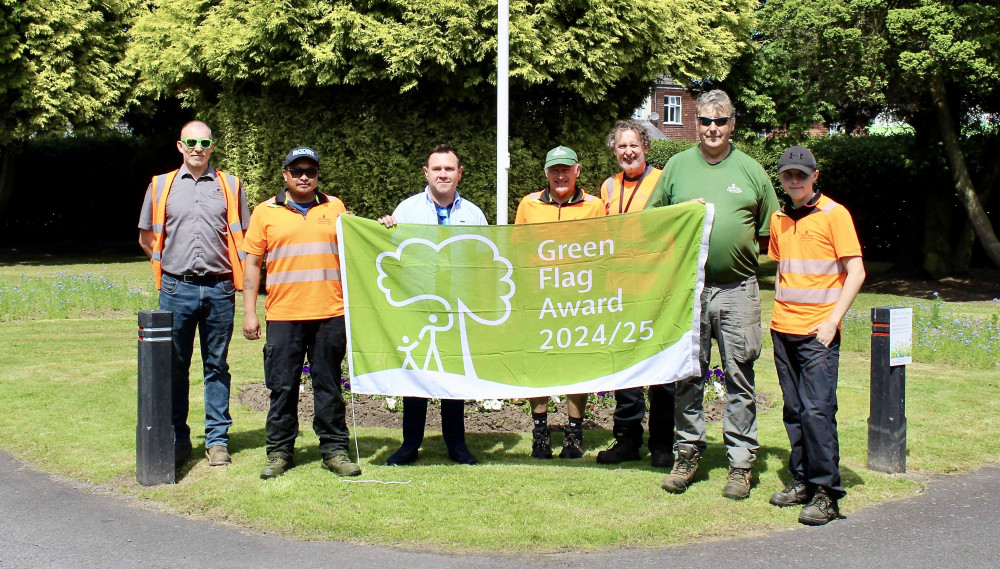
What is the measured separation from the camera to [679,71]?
17.4m

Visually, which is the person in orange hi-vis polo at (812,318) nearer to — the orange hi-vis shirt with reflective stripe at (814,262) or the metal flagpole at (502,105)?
the orange hi-vis shirt with reflective stripe at (814,262)

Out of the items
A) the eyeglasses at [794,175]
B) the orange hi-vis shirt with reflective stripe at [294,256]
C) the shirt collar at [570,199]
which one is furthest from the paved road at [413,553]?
the shirt collar at [570,199]

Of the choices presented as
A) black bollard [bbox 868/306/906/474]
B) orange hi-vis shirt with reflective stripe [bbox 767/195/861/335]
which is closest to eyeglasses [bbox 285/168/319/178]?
orange hi-vis shirt with reflective stripe [bbox 767/195/861/335]

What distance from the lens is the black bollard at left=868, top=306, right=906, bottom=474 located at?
21.4ft

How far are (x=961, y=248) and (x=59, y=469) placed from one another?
20801 millimetres

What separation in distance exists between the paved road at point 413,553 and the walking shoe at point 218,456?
0.85 meters

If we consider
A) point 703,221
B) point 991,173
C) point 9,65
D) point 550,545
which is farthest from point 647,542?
point 9,65

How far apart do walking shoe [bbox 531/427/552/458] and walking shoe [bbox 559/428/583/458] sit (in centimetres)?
11

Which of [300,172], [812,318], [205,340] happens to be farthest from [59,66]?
[812,318]

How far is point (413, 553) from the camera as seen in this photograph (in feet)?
16.4

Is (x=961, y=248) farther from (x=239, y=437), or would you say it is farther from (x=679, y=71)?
(x=239, y=437)

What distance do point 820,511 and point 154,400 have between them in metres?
4.31

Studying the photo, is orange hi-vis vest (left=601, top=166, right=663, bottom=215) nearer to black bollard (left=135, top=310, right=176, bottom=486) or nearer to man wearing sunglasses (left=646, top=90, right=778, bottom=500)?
man wearing sunglasses (left=646, top=90, right=778, bottom=500)

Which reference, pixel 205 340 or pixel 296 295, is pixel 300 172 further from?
pixel 205 340
